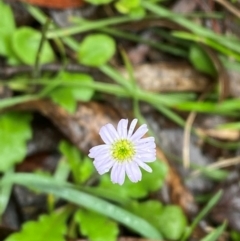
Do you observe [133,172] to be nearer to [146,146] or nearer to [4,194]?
[146,146]

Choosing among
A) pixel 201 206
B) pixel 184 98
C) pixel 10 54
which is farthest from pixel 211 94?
pixel 10 54

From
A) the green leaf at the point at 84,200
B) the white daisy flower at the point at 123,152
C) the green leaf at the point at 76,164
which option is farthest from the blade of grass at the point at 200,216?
the white daisy flower at the point at 123,152

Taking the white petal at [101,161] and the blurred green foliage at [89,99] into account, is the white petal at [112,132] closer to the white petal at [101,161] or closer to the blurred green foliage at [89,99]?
the white petal at [101,161]

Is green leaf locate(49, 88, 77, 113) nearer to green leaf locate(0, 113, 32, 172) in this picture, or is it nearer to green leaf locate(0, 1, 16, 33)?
green leaf locate(0, 113, 32, 172)

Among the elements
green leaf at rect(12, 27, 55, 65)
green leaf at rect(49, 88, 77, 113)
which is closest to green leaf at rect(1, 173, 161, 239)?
green leaf at rect(49, 88, 77, 113)

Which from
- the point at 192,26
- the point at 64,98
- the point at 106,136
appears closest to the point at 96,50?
the point at 64,98

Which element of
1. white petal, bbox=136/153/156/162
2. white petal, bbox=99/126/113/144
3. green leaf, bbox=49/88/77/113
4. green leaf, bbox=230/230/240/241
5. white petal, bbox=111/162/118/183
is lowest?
white petal, bbox=111/162/118/183

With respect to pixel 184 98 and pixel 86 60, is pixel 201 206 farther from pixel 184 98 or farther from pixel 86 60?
pixel 86 60
